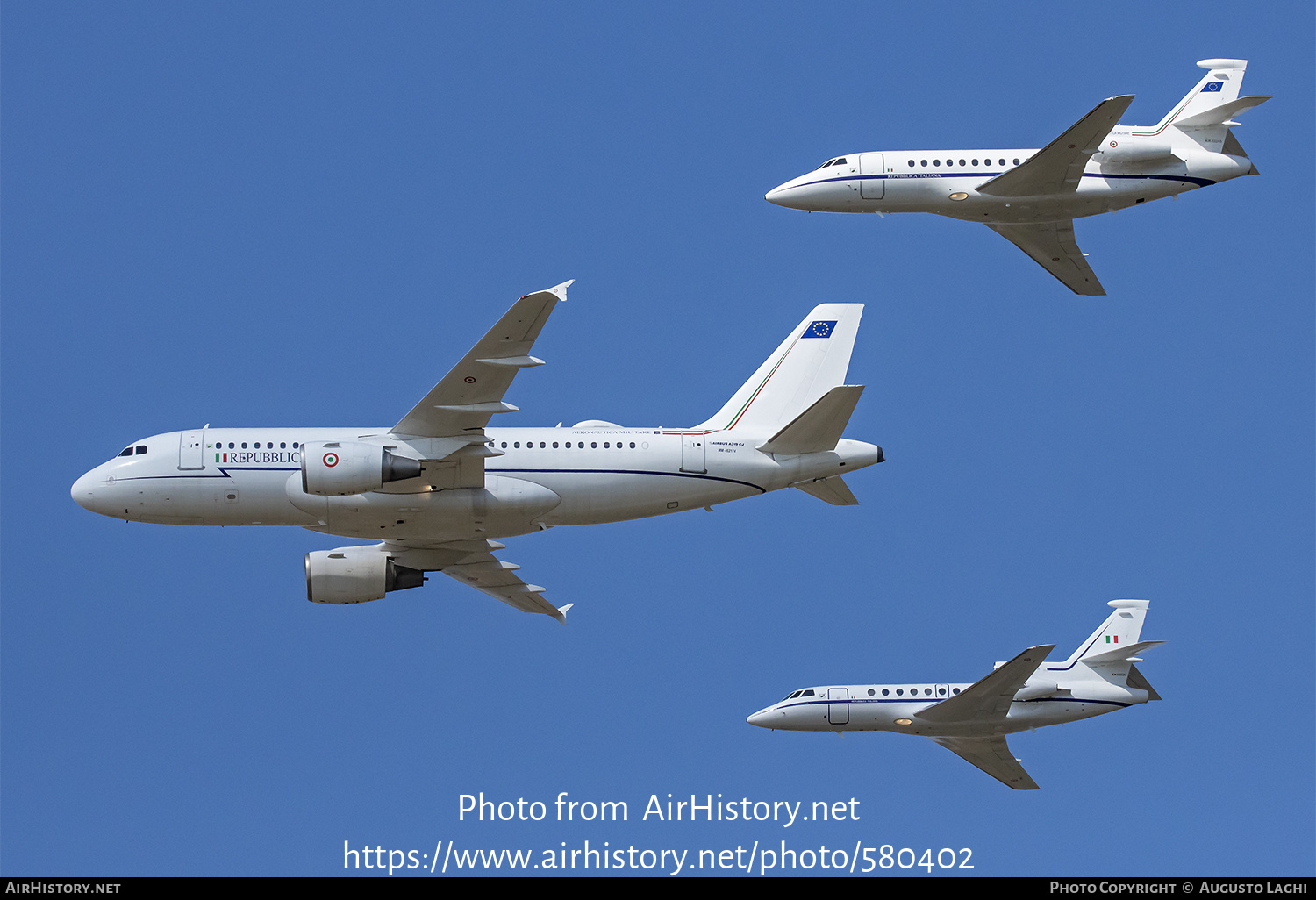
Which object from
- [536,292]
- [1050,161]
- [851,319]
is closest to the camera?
[536,292]

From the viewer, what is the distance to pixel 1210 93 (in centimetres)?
6069

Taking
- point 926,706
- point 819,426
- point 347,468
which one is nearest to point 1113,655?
point 926,706

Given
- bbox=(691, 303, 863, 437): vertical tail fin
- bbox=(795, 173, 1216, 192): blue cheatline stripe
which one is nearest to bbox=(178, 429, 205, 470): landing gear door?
bbox=(691, 303, 863, 437): vertical tail fin

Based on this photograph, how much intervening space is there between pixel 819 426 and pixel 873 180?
15544 mm

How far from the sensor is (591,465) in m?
46.7

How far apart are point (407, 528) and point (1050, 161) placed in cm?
2497

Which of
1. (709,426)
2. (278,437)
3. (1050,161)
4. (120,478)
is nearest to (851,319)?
(709,426)

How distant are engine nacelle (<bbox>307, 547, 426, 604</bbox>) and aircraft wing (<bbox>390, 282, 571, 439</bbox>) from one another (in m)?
6.85

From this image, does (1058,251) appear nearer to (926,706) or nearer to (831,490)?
(831,490)

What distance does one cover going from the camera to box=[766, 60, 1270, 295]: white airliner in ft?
186

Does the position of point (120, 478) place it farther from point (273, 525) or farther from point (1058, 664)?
point (1058, 664)

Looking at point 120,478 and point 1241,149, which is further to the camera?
point 1241,149

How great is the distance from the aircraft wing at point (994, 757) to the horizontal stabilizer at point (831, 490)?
63.1 ft

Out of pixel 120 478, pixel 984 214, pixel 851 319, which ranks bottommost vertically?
pixel 120 478
